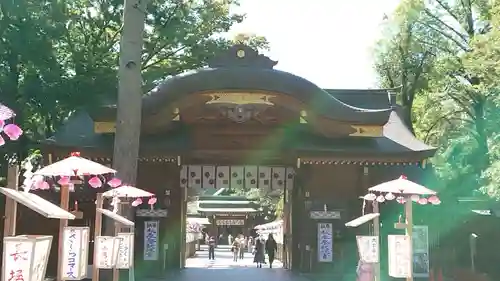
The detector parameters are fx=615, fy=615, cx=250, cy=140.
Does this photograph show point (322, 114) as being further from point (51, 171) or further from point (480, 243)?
point (51, 171)

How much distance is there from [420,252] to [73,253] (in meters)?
10.8

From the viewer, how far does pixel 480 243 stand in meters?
16.1

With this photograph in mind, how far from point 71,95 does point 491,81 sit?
38.2ft

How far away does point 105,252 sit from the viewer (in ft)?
29.9

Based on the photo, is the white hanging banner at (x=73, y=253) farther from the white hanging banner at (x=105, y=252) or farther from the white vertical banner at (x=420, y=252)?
the white vertical banner at (x=420, y=252)

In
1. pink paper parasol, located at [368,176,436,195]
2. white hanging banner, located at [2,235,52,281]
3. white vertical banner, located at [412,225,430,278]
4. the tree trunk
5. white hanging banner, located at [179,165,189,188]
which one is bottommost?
white vertical banner, located at [412,225,430,278]

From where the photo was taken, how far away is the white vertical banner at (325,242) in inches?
652

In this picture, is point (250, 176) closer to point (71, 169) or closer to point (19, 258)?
point (71, 169)

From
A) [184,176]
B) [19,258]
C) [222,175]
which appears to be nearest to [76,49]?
[184,176]

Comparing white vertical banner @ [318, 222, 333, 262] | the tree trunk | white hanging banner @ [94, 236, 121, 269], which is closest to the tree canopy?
the tree trunk

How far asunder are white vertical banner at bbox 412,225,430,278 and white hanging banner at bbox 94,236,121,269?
359 inches

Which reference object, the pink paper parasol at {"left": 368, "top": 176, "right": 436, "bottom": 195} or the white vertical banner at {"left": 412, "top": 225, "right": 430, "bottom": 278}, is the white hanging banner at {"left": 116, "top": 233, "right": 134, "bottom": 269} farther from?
the white vertical banner at {"left": 412, "top": 225, "right": 430, "bottom": 278}

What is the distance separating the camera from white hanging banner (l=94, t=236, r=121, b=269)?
903 centimetres

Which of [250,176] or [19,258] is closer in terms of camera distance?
[19,258]
